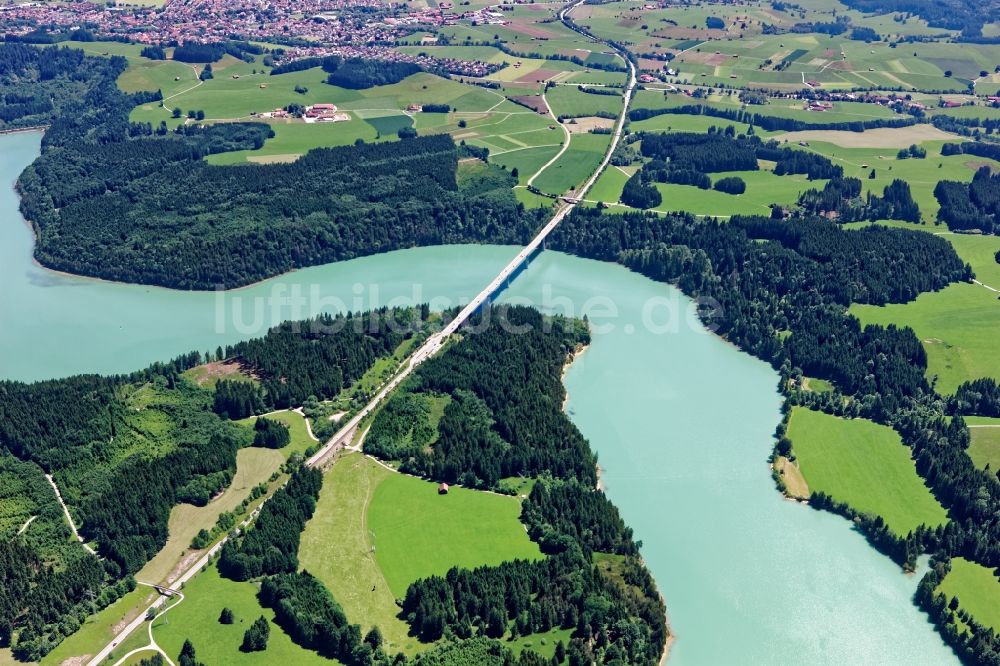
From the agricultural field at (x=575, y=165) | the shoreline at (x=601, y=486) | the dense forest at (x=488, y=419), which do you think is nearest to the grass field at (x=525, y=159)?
the agricultural field at (x=575, y=165)

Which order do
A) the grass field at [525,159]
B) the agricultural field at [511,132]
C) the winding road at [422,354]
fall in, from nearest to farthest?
the winding road at [422,354] → the grass field at [525,159] → the agricultural field at [511,132]

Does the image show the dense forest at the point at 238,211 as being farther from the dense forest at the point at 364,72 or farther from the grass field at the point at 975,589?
the grass field at the point at 975,589

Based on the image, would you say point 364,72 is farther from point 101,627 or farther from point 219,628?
point 219,628

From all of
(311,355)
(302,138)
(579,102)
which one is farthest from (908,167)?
(311,355)

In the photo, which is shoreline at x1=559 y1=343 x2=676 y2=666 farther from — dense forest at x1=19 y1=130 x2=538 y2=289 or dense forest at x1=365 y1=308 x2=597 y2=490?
dense forest at x1=19 y1=130 x2=538 y2=289

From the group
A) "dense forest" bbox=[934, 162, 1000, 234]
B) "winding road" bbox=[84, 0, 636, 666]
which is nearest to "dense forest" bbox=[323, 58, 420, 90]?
"winding road" bbox=[84, 0, 636, 666]

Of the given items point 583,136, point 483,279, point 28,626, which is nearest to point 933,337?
point 483,279
